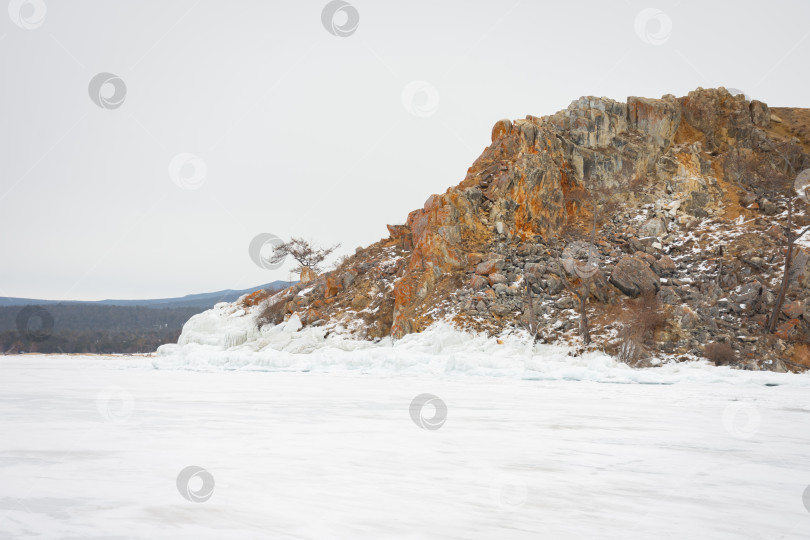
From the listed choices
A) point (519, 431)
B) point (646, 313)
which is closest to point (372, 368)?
point (646, 313)

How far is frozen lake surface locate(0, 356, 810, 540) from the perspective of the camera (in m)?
4.29

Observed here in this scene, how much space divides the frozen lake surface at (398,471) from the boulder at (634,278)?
19.0 m

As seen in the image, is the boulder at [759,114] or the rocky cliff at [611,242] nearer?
the rocky cliff at [611,242]

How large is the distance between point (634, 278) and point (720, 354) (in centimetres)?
780

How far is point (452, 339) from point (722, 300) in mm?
14382

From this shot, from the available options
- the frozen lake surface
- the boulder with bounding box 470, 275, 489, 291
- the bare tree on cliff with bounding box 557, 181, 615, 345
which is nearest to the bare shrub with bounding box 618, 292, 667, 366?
the bare tree on cliff with bounding box 557, 181, 615, 345

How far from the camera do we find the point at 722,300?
29641mm

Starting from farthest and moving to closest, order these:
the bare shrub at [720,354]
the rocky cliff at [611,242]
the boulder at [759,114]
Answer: the boulder at [759,114] → the rocky cliff at [611,242] → the bare shrub at [720,354]

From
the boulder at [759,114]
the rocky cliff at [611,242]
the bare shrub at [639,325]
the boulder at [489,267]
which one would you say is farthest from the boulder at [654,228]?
the boulder at [759,114]

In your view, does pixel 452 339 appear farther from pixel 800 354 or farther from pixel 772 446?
pixel 772 446

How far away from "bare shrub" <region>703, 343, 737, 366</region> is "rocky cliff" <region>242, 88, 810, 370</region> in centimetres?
12

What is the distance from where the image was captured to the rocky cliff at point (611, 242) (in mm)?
28859

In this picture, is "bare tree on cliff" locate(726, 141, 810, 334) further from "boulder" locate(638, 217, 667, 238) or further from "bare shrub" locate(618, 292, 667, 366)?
"bare shrub" locate(618, 292, 667, 366)

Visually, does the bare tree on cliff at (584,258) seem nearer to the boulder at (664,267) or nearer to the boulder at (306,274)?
the boulder at (664,267)
